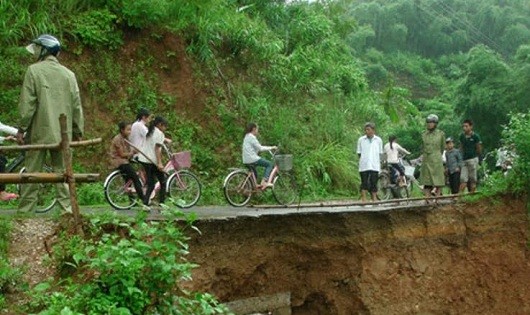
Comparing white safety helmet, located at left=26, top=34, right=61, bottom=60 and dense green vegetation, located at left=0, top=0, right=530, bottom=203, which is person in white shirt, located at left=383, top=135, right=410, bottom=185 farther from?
white safety helmet, located at left=26, top=34, right=61, bottom=60

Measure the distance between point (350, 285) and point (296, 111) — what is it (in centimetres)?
740

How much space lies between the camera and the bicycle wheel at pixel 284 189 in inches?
563

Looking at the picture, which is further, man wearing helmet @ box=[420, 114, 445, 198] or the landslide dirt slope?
man wearing helmet @ box=[420, 114, 445, 198]

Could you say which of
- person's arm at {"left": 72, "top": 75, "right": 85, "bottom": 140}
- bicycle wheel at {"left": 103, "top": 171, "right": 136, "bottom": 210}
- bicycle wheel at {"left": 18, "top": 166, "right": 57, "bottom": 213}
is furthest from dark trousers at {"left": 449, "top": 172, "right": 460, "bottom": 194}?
person's arm at {"left": 72, "top": 75, "right": 85, "bottom": 140}

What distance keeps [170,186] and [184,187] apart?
27 cm

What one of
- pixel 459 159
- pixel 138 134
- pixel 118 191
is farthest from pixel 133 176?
pixel 459 159

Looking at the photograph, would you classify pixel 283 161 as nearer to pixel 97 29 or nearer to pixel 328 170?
pixel 328 170

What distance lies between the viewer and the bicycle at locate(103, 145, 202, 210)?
11.3 m

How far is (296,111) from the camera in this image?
19.2 meters

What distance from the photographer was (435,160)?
13898 mm

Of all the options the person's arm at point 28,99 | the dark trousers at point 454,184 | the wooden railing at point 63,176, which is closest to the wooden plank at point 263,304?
the wooden railing at point 63,176

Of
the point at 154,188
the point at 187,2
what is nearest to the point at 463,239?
the point at 154,188

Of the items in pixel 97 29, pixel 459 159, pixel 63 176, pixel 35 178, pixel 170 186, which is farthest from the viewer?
pixel 97 29

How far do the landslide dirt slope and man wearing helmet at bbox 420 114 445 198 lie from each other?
846 mm
